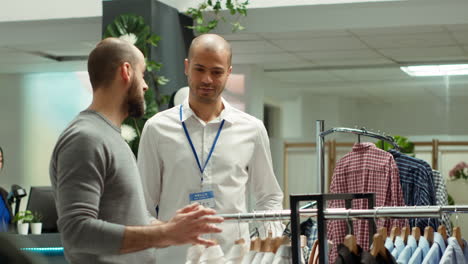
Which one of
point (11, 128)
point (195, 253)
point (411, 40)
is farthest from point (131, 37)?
point (11, 128)

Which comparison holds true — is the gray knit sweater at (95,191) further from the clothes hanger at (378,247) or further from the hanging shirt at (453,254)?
the hanging shirt at (453,254)

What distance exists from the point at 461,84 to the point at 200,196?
8.49 metres

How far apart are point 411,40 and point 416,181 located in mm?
4801

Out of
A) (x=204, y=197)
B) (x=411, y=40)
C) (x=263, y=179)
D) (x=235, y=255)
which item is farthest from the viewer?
(x=411, y=40)

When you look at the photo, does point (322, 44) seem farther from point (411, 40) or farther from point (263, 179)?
point (263, 179)

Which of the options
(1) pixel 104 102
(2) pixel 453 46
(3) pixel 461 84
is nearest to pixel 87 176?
(1) pixel 104 102

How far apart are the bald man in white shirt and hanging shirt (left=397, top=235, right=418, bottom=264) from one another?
723 mm

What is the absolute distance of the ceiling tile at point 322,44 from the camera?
9273 mm

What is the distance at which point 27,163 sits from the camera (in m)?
12.6

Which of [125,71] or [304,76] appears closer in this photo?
[125,71]

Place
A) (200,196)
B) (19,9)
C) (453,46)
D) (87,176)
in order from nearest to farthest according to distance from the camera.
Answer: (87,176)
(200,196)
(19,9)
(453,46)

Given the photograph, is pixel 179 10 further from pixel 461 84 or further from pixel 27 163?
pixel 27 163

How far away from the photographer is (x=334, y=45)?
9641mm

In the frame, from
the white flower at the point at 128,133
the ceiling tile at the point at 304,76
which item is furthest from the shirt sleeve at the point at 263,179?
the ceiling tile at the point at 304,76
